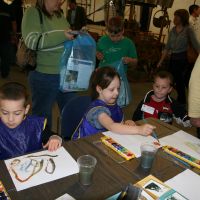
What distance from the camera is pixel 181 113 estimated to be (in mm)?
2238

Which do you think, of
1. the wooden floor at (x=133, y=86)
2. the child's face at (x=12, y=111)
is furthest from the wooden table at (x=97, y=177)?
the wooden floor at (x=133, y=86)

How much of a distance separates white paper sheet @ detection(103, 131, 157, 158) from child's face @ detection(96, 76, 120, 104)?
0.32 meters

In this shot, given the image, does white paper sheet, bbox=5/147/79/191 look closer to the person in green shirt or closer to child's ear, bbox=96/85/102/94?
child's ear, bbox=96/85/102/94

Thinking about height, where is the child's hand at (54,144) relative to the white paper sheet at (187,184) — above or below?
above

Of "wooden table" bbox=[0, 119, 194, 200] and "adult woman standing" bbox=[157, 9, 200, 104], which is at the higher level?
"adult woman standing" bbox=[157, 9, 200, 104]

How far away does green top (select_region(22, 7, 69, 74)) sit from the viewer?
78.1 inches

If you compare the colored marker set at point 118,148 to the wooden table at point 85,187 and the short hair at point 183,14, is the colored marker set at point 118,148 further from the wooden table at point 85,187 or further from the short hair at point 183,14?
the short hair at point 183,14

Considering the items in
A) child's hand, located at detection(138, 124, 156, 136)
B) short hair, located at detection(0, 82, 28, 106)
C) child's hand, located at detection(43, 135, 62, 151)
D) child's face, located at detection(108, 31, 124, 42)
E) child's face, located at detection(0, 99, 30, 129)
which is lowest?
child's hand, located at detection(43, 135, 62, 151)

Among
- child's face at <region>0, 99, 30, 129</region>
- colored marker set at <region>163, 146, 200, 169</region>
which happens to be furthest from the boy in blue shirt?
colored marker set at <region>163, 146, 200, 169</region>

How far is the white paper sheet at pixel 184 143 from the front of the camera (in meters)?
1.47

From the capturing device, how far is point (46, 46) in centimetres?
202

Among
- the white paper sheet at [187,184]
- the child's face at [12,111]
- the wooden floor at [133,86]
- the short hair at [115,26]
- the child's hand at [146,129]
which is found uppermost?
the short hair at [115,26]

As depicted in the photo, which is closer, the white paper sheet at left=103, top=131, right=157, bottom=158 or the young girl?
the white paper sheet at left=103, top=131, right=157, bottom=158

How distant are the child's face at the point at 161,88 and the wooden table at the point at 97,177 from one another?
939mm
